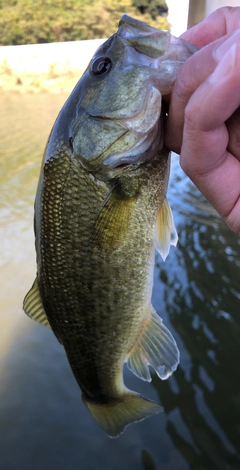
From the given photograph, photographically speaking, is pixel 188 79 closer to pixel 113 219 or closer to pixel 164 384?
pixel 113 219

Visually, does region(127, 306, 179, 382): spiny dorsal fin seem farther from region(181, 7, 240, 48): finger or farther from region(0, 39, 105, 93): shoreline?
region(0, 39, 105, 93): shoreline

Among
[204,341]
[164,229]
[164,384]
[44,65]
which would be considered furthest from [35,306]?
[44,65]

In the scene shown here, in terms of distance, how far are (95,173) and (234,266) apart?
344cm

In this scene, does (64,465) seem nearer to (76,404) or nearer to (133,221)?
(76,404)

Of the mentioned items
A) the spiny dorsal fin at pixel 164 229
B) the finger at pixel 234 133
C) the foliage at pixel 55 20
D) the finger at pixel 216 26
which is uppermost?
the finger at pixel 216 26

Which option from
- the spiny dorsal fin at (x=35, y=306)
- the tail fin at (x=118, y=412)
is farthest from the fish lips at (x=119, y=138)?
the tail fin at (x=118, y=412)

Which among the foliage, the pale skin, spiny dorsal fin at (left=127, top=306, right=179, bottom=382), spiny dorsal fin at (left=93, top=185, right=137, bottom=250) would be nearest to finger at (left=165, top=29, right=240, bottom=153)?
the pale skin

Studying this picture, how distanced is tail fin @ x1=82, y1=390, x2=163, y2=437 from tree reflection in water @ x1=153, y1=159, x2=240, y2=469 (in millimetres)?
1263

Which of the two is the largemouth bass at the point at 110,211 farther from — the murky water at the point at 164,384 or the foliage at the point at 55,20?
the foliage at the point at 55,20

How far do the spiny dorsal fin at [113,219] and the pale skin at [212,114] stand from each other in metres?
0.25

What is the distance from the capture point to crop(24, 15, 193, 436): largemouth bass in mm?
1388

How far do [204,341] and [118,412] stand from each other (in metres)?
1.96

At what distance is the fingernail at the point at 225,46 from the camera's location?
933 millimetres

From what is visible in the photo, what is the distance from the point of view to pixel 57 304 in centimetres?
171
